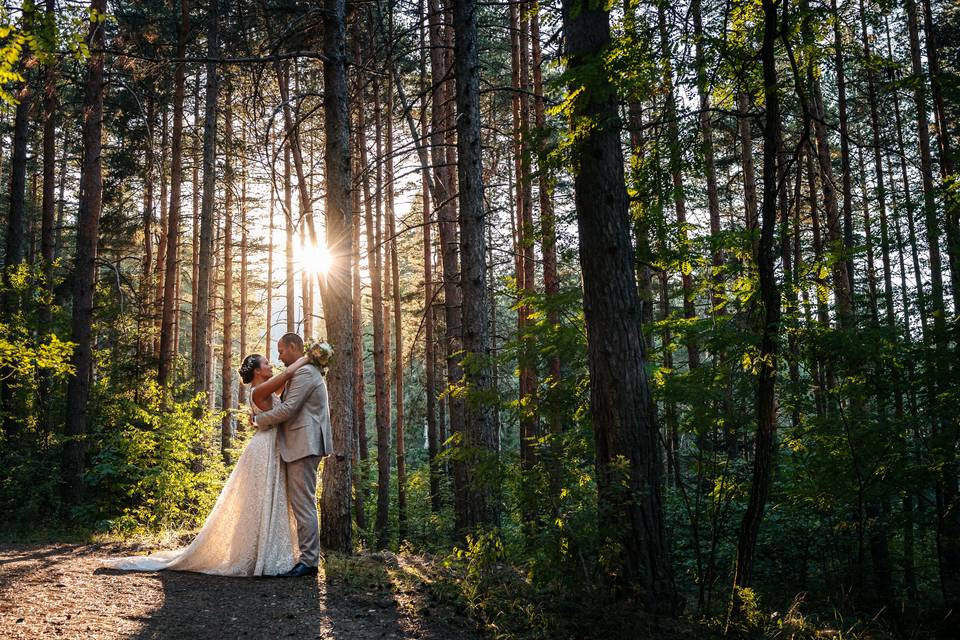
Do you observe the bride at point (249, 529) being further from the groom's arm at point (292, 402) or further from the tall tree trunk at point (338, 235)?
the tall tree trunk at point (338, 235)

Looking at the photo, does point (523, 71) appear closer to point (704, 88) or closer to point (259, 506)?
point (704, 88)

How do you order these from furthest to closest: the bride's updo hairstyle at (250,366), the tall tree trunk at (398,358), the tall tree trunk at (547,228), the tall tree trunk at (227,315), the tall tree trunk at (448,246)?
the tall tree trunk at (227,315) < the tall tree trunk at (398,358) < the tall tree trunk at (448,246) < the bride's updo hairstyle at (250,366) < the tall tree trunk at (547,228)

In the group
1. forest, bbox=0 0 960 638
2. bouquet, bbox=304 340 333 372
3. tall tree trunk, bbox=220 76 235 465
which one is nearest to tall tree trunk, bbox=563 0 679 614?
forest, bbox=0 0 960 638

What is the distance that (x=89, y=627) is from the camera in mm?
4074

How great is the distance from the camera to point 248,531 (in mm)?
5926

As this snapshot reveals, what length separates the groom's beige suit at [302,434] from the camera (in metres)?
5.99

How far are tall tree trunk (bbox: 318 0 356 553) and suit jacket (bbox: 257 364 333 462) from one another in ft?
6.19

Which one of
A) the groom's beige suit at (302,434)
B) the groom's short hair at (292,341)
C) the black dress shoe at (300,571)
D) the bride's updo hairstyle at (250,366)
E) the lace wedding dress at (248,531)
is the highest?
the groom's short hair at (292,341)

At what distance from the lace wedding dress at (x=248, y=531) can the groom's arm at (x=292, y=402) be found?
9.1 inches

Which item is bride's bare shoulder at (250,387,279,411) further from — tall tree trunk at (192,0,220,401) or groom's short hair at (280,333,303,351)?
tall tree trunk at (192,0,220,401)

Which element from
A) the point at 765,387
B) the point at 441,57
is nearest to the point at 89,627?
the point at 765,387

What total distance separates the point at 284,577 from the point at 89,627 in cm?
186

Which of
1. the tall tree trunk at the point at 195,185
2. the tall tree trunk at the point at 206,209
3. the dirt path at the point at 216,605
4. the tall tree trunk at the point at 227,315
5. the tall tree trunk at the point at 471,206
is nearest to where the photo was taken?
the dirt path at the point at 216,605

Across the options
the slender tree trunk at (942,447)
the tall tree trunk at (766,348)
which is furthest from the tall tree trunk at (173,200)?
the slender tree trunk at (942,447)
